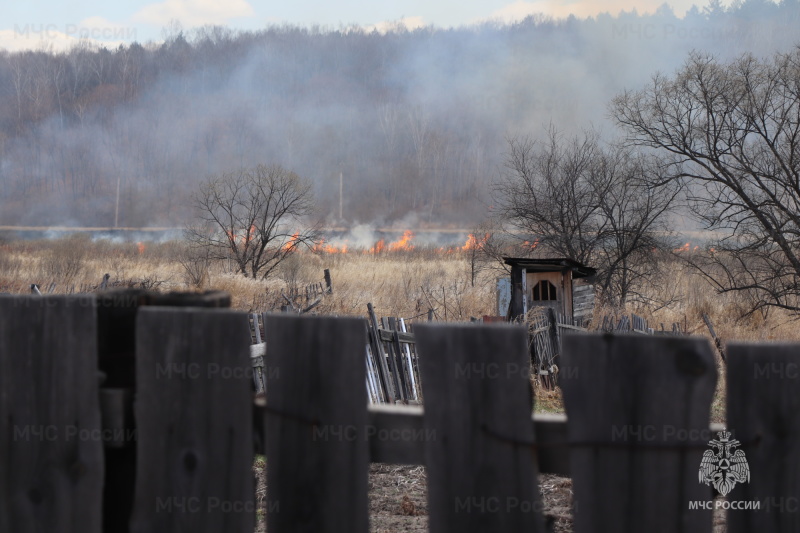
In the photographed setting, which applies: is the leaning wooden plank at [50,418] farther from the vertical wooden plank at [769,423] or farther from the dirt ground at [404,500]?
the dirt ground at [404,500]

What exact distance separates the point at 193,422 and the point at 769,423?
1.43 m

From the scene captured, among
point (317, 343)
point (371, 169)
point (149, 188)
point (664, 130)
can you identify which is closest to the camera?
point (317, 343)

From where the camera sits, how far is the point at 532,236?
24.3m

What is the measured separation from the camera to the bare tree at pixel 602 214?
21.8 metres

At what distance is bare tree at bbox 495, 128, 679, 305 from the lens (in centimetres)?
2175

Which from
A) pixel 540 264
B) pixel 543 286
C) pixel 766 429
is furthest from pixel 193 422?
pixel 543 286

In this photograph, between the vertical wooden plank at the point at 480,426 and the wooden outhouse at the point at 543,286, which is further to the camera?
the wooden outhouse at the point at 543,286

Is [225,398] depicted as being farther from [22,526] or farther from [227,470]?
[22,526]

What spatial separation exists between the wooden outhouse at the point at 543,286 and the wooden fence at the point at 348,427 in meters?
13.8

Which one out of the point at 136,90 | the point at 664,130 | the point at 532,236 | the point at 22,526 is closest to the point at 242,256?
the point at 532,236

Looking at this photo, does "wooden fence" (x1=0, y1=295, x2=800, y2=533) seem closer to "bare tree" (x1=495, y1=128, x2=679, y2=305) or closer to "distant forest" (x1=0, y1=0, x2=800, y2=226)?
"bare tree" (x1=495, y1=128, x2=679, y2=305)

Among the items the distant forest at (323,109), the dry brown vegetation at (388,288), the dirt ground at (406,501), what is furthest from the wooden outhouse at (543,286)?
the distant forest at (323,109)

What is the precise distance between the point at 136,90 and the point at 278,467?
11545 cm

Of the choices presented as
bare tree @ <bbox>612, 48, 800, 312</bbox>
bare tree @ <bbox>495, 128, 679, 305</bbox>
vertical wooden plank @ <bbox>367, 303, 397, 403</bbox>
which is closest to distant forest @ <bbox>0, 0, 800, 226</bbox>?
bare tree @ <bbox>495, 128, 679, 305</bbox>
